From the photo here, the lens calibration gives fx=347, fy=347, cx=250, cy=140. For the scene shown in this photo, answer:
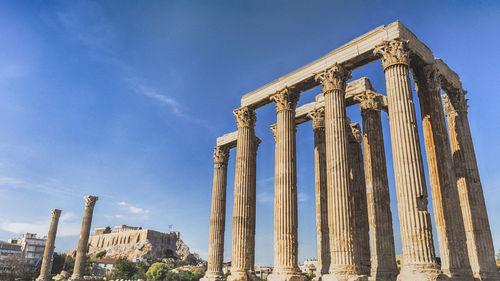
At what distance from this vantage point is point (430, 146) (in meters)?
19.6

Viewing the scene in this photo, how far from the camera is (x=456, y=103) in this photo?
78.2 feet

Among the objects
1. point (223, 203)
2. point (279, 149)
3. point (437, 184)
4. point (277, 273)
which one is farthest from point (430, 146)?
point (223, 203)

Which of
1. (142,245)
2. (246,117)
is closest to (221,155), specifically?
(246,117)

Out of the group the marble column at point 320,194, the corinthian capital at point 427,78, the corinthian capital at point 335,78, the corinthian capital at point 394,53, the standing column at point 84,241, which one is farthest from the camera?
the standing column at point 84,241

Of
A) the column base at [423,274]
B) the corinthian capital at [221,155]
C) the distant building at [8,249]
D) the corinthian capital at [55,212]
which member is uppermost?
the corinthian capital at [221,155]

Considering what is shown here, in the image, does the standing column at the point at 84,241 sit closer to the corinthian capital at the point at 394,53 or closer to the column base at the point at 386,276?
the column base at the point at 386,276

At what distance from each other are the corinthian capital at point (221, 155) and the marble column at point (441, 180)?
19.4 m

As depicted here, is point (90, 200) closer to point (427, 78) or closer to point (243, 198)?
point (243, 198)

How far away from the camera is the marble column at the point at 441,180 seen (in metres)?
17.3

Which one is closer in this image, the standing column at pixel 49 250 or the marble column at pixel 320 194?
the marble column at pixel 320 194

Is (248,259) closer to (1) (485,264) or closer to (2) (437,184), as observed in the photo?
(2) (437,184)

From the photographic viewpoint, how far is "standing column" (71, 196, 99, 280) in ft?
175

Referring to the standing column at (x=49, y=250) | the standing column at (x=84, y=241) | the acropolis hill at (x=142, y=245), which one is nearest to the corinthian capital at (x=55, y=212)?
the standing column at (x=49, y=250)

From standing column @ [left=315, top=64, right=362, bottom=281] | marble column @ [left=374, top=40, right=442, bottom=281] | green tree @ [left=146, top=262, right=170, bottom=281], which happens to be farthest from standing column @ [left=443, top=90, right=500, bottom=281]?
green tree @ [left=146, top=262, right=170, bottom=281]
